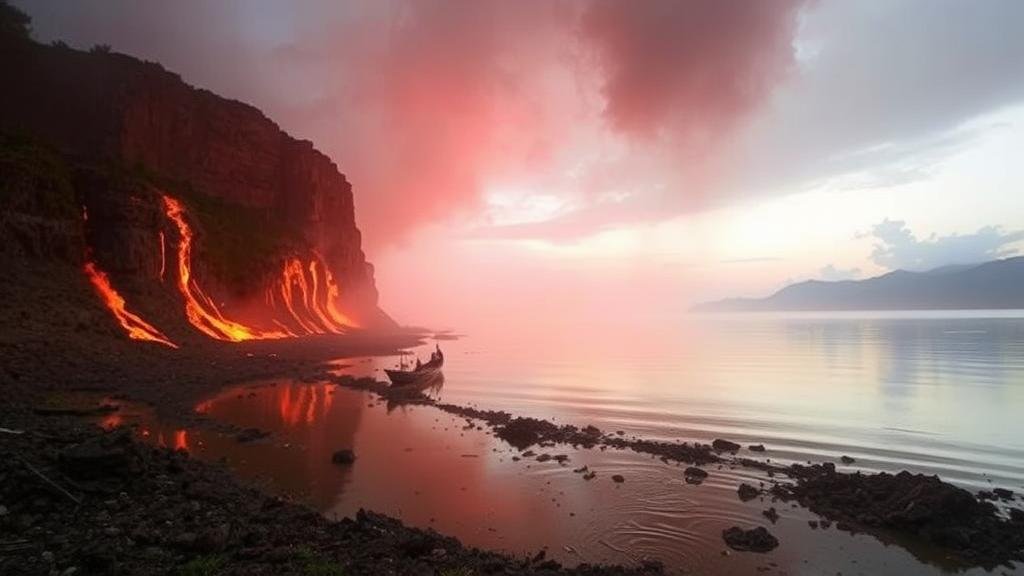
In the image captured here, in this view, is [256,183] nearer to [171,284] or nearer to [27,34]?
[27,34]

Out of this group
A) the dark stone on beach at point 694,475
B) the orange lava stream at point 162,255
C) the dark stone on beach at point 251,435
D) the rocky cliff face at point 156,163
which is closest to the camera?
the dark stone on beach at point 694,475

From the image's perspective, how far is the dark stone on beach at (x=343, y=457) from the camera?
20125 millimetres

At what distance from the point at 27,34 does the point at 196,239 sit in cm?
5159

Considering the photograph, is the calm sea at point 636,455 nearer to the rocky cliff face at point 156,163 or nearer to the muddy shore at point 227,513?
the muddy shore at point 227,513

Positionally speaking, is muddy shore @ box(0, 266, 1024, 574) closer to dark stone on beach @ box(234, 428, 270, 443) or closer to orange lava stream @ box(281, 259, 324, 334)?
dark stone on beach @ box(234, 428, 270, 443)

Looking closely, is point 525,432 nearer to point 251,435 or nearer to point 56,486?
point 251,435

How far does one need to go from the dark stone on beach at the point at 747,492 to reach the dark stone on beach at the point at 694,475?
1.48 m

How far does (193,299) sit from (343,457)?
1911 inches

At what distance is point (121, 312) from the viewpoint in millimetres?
44219

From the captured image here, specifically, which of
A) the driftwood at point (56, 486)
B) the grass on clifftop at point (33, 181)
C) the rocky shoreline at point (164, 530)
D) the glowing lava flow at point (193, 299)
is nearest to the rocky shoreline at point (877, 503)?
the rocky shoreline at point (164, 530)

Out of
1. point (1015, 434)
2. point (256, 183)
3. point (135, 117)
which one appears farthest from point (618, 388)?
point (256, 183)

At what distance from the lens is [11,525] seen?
29.9 feet

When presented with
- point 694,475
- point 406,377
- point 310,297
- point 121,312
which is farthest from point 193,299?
point 694,475

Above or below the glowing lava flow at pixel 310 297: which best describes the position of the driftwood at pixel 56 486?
below
